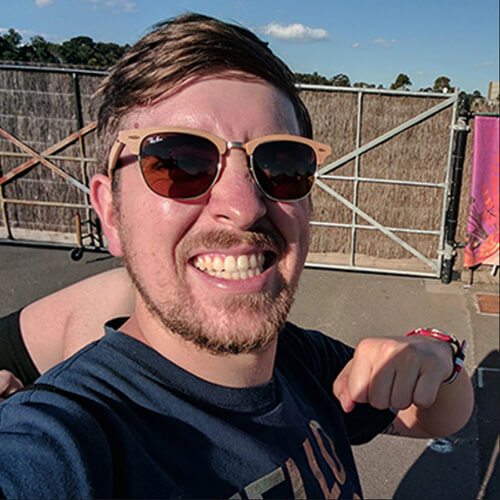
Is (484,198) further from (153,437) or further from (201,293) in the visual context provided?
(153,437)

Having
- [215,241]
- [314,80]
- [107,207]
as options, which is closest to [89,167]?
[314,80]

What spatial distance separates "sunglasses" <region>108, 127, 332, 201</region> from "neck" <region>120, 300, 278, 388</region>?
0.96 feet

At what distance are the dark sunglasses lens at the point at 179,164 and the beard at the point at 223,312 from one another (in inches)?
4.2

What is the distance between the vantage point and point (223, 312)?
0.99 meters

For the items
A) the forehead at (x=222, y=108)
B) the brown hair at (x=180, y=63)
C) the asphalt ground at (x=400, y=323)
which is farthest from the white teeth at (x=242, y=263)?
the asphalt ground at (x=400, y=323)

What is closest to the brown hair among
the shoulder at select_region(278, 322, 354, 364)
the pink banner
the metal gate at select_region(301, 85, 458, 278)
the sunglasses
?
the sunglasses

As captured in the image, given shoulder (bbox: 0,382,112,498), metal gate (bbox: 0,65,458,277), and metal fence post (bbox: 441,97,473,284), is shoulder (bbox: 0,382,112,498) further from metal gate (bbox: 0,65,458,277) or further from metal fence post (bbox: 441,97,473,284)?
metal fence post (bbox: 441,97,473,284)

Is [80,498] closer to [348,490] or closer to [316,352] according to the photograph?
[348,490]

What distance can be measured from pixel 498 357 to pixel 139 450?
13.4 feet

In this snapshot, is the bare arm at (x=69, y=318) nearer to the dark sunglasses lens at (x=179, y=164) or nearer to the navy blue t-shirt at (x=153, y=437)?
the navy blue t-shirt at (x=153, y=437)

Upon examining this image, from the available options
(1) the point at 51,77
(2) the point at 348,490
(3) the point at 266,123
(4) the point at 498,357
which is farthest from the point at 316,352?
(1) the point at 51,77

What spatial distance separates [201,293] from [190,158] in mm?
282

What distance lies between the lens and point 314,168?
3.94 ft

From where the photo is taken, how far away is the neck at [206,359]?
38.9 inches
